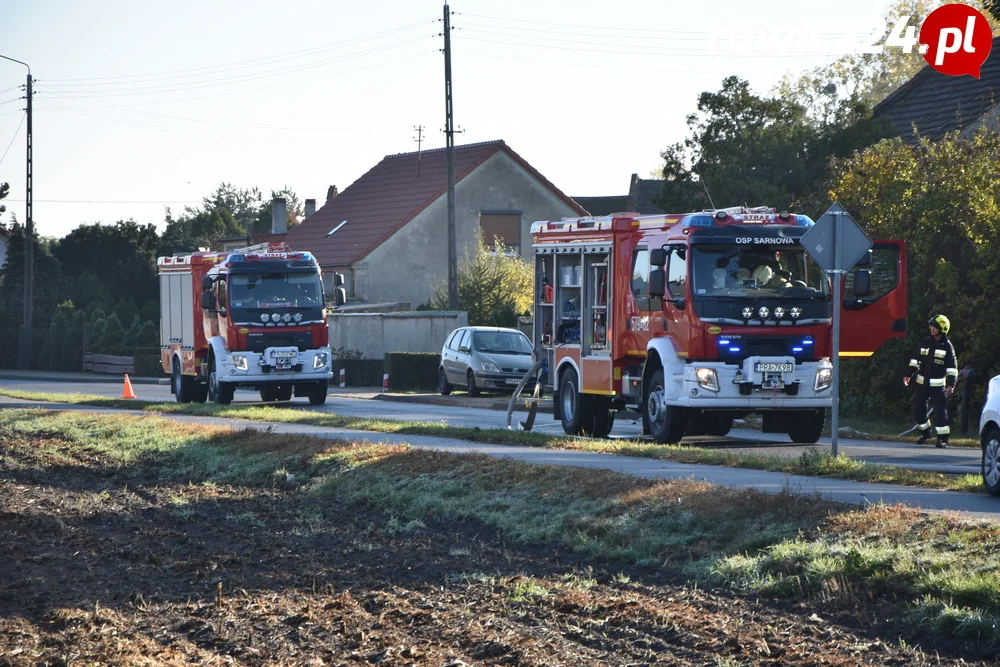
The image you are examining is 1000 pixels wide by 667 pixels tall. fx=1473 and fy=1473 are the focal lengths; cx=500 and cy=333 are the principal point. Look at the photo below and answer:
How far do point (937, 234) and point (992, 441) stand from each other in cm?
1188

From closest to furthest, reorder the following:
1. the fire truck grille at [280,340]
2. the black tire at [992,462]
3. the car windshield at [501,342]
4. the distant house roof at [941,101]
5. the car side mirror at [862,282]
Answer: the black tire at [992,462] → the car side mirror at [862,282] → the fire truck grille at [280,340] → the car windshield at [501,342] → the distant house roof at [941,101]

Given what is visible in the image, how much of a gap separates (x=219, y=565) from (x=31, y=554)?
1.64 m

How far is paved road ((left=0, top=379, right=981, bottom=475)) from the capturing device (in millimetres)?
17562

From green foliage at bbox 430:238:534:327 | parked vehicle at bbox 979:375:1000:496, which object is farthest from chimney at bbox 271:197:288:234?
parked vehicle at bbox 979:375:1000:496

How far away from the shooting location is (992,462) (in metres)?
12.9

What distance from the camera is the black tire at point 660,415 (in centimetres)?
1845

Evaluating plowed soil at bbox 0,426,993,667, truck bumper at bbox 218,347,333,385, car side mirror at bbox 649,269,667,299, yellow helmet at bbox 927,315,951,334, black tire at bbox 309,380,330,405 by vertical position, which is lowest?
plowed soil at bbox 0,426,993,667

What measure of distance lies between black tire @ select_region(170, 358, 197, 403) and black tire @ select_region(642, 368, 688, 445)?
1445 cm

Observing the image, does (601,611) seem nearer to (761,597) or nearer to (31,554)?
(761,597)

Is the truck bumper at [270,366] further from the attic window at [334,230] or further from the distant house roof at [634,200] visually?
the distant house roof at [634,200]

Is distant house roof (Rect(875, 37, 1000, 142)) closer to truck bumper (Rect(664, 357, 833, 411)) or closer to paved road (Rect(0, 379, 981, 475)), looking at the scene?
paved road (Rect(0, 379, 981, 475))

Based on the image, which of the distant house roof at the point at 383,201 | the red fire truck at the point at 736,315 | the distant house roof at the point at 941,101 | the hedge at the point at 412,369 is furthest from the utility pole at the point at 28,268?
the red fire truck at the point at 736,315

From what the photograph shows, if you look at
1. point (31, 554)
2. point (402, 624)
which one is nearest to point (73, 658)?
point (402, 624)

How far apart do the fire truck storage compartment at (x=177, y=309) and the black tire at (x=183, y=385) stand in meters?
0.62
